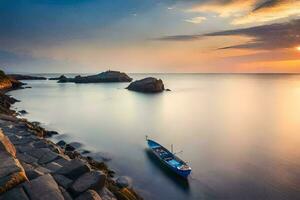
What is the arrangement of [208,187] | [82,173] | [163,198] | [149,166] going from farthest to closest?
1. [149,166]
2. [208,187]
3. [163,198]
4. [82,173]

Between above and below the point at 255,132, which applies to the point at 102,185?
above

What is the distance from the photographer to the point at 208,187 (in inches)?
896

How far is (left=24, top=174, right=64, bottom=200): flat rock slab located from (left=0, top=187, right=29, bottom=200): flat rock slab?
0.75ft

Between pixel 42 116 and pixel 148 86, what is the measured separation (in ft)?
229

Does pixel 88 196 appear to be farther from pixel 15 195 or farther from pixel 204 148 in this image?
pixel 204 148

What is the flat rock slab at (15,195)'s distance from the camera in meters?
10.4

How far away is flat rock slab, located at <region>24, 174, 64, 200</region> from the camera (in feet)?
35.4

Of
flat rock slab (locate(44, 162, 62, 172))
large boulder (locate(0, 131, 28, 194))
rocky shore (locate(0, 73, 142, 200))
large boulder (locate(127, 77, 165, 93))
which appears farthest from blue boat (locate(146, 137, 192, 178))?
large boulder (locate(127, 77, 165, 93))

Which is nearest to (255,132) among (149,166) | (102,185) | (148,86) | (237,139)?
(237,139)

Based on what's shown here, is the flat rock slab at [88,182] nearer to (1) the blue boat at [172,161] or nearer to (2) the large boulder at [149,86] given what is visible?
(1) the blue boat at [172,161]

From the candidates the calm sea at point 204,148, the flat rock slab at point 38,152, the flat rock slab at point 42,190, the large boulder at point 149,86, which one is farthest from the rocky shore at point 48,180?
the large boulder at point 149,86

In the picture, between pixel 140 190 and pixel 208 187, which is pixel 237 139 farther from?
pixel 140 190

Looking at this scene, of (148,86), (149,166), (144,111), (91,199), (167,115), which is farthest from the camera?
(148,86)

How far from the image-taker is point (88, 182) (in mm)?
13172
